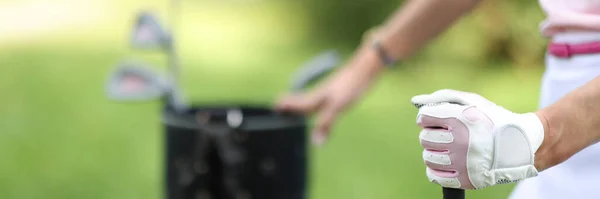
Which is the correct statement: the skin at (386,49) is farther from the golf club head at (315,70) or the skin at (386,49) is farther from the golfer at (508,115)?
the golf club head at (315,70)

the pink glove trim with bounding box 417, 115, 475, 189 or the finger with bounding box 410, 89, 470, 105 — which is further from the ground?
the finger with bounding box 410, 89, 470, 105

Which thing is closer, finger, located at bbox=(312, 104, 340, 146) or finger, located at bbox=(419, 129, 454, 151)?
finger, located at bbox=(419, 129, 454, 151)

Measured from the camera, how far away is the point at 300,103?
1861mm

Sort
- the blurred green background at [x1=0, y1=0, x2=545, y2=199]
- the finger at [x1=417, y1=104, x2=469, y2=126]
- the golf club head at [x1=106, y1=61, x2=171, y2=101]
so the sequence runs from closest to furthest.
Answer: the finger at [x1=417, y1=104, x2=469, y2=126], the golf club head at [x1=106, y1=61, x2=171, y2=101], the blurred green background at [x1=0, y1=0, x2=545, y2=199]

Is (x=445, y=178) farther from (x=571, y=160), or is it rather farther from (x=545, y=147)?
(x=571, y=160)

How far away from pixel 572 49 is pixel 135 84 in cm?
115

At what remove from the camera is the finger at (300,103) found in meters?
1.71

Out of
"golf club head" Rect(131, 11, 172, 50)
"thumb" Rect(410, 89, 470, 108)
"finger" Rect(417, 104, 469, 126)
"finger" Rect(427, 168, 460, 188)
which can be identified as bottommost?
"finger" Rect(427, 168, 460, 188)

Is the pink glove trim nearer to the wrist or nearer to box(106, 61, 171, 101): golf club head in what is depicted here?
the wrist

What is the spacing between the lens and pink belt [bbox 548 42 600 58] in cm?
104

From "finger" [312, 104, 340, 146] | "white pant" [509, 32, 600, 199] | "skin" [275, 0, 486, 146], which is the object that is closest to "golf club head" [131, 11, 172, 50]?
"skin" [275, 0, 486, 146]

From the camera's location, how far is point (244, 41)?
7.09 meters

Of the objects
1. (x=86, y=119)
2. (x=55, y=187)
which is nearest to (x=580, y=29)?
(x=55, y=187)

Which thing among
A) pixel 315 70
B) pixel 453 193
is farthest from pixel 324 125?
pixel 453 193
